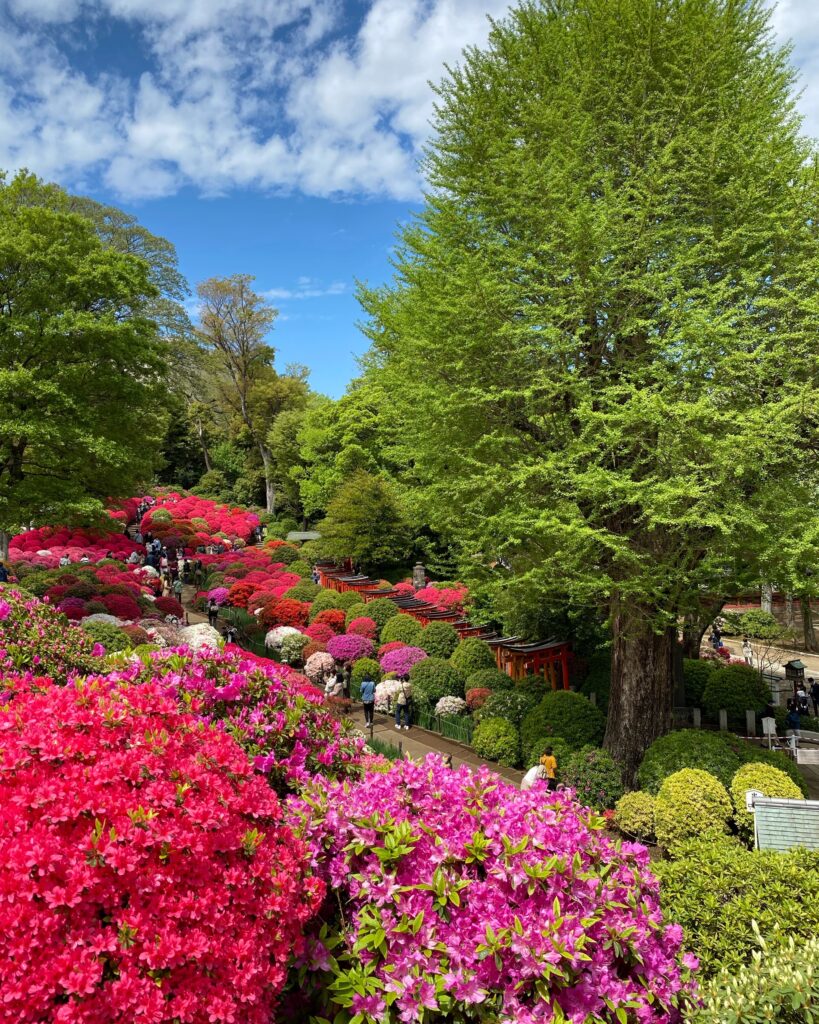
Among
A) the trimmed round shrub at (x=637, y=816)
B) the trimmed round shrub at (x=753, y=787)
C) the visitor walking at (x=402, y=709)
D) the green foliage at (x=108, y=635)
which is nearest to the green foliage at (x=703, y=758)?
the trimmed round shrub at (x=753, y=787)

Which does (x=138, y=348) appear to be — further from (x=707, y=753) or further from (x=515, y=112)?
(x=707, y=753)

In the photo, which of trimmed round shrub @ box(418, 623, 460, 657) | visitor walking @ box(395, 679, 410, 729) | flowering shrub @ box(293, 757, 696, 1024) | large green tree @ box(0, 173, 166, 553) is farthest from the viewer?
trimmed round shrub @ box(418, 623, 460, 657)

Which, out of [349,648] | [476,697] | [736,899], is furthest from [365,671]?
[736,899]

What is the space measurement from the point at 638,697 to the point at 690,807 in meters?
2.40

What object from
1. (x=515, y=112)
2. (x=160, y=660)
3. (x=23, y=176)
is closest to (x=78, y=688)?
(x=160, y=660)

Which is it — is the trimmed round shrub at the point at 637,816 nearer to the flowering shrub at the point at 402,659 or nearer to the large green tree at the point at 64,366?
the flowering shrub at the point at 402,659

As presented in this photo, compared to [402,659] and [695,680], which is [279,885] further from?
[695,680]

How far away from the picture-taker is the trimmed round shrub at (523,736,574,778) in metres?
10.9

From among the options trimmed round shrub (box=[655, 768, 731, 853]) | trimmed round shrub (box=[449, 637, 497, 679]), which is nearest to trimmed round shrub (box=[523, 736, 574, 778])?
trimmed round shrub (box=[655, 768, 731, 853])

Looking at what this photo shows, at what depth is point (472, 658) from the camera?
49.6 ft

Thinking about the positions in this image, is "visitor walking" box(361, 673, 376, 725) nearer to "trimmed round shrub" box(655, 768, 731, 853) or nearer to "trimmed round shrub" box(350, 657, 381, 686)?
"trimmed round shrub" box(350, 657, 381, 686)

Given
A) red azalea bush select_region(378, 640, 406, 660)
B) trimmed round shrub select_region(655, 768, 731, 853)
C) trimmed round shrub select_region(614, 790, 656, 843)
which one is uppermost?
red azalea bush select_region(378, 640, 406, 660)

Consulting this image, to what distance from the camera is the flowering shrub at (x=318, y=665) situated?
1714 cm

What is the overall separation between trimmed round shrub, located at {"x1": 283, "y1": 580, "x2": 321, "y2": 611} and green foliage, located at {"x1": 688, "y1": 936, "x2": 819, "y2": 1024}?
19919 millimetres
